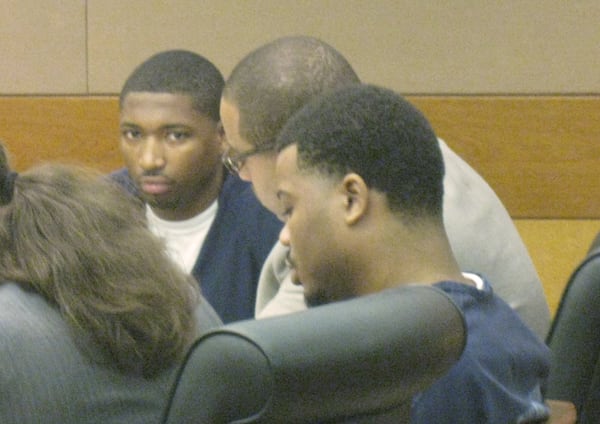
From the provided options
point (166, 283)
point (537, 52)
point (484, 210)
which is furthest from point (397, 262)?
point (537, 52)

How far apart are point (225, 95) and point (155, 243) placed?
75cm

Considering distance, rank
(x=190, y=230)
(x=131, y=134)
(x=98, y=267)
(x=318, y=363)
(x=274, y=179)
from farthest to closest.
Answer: (x=131, y=134)
(x=190, y=230)
(x=274, y=179)
(x=98, y=267)
(x=318, y=363)

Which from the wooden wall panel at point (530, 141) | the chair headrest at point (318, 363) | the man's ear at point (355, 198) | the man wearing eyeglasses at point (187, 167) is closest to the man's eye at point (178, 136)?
the man wearing eyeglasses at point (187, 167)

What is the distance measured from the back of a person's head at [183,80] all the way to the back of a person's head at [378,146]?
1363 mm

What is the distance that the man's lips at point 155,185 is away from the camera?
9.07 ft

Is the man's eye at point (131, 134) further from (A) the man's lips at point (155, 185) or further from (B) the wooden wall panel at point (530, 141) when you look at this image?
(B) the wooden wall panel at point (530, 141)

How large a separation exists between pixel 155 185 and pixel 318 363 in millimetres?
1967

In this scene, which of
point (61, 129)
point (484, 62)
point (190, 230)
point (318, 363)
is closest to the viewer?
point (318, 363)

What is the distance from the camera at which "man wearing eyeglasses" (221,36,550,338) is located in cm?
183

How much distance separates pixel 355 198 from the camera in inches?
53.2

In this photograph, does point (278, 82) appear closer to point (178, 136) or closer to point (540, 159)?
point (178, 136)

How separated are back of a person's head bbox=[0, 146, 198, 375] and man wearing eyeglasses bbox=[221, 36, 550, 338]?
463mm

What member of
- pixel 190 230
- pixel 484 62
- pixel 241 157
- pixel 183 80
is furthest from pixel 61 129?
pixel 241 157

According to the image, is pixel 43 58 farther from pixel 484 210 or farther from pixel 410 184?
pixel 410 184
